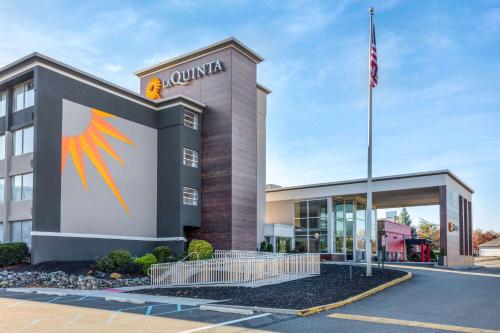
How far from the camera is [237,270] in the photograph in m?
21.7

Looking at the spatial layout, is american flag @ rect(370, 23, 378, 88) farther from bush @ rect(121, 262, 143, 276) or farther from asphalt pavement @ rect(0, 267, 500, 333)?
bush @ rect(121, 262, 143, 276)

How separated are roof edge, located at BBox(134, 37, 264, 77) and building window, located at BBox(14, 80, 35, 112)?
11507 mm

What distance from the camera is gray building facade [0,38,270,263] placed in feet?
93.8

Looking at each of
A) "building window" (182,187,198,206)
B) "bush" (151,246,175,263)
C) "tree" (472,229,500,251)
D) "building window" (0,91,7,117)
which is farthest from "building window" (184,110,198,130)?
"tree" (472,229,500,251)

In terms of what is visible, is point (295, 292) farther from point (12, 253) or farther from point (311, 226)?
point (311, 226)

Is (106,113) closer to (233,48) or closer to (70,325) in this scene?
(233,48)

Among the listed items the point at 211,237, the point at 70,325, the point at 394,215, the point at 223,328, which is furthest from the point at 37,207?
the point at 394,215

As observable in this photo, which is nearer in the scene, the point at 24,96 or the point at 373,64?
the point at 373,64

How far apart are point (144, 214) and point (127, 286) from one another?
1081 centimetres

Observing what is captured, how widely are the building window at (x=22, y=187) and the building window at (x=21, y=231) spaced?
1.44 metres

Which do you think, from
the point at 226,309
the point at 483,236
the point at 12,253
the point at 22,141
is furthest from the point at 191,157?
the point at 483,236

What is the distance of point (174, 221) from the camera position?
33.4 metres

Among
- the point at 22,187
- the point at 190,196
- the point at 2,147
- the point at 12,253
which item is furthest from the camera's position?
the point at 190,196

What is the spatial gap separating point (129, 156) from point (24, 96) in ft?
23.9
